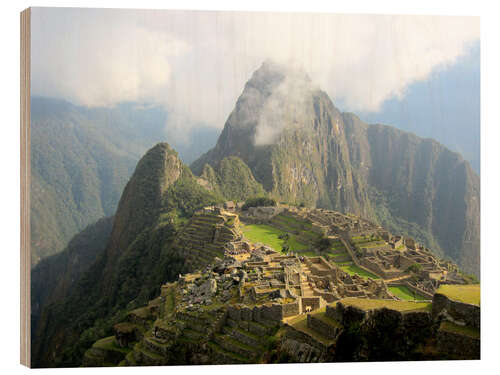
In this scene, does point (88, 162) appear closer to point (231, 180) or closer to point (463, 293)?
point (231, 180)

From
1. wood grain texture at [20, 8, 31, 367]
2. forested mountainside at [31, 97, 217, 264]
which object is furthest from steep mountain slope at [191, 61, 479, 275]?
wood grain texture at [20, 8, 31, 367]

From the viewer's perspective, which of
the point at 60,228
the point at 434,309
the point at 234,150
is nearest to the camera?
the point at 434,309

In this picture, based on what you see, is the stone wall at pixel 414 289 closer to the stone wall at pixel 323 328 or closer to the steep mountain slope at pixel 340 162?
the stone wall at pixel 323 328

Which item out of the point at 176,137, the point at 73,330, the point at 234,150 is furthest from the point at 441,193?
the point at 73,330

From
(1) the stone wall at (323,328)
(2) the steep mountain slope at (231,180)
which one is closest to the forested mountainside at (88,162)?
(2) the steep mountain slope at (231,180)

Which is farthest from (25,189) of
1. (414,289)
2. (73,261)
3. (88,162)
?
(88,162)

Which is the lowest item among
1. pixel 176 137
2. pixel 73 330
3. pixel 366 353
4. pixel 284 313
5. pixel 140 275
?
pixel 73 330

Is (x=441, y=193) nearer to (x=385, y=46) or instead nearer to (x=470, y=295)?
(x=385, y=46)

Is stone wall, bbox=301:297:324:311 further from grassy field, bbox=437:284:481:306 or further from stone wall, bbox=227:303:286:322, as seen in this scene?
grassy field, bbox=437:284:481:306
